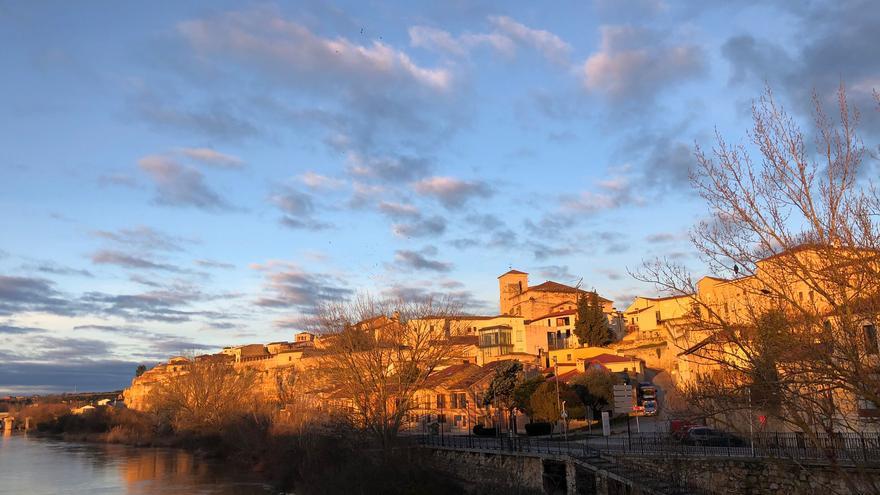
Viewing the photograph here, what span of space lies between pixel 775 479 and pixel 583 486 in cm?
855

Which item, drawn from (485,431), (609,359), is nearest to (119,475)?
(485,431)

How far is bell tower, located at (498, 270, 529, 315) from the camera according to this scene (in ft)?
323

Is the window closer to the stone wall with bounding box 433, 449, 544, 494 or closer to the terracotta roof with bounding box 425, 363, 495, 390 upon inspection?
the stone wall with bounding box 433, 449, 544, 494

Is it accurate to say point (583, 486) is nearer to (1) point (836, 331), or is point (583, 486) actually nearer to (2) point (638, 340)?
(1) point (836, 331)

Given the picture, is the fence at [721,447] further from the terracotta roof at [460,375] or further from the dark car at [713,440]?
the terracotta roof at [460,375]

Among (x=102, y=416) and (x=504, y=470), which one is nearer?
(x=504, y=470)

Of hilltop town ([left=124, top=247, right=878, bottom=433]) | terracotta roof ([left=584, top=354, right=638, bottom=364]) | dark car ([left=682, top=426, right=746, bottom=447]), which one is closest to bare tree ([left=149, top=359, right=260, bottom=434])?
hilltop town ([left=124, top=247, right=878, bottom=433])

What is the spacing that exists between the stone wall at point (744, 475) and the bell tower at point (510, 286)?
2873 inches

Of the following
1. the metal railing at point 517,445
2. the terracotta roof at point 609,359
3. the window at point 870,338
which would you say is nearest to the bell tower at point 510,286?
the terracotta roof at point 609,359

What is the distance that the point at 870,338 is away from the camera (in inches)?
426

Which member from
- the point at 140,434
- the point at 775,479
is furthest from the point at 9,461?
the point at 775,479

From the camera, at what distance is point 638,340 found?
235 ft

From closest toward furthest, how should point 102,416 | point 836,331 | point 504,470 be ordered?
point 836,331 → point 504,470 → point 102,416

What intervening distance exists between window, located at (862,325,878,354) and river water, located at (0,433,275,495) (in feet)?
132
